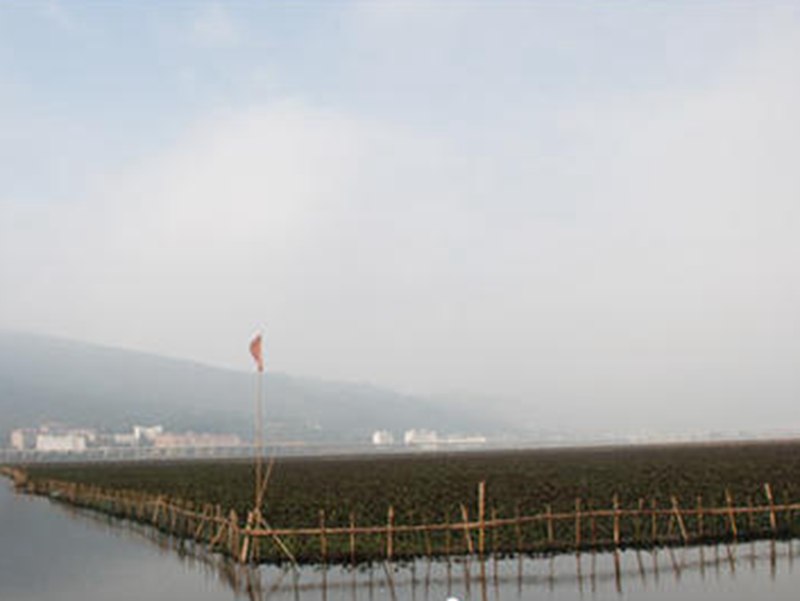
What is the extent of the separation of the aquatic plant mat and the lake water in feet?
3.59

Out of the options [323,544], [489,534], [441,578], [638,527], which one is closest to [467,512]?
[489,534]

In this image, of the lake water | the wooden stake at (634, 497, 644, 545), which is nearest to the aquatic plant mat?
the wooden stake at (634, 497, 644, 545)

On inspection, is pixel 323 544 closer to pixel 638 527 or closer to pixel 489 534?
pixel 489 534

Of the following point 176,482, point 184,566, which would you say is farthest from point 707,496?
point 176,482

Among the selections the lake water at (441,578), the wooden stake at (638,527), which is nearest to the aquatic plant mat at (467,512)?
the wooden stake at (638,527)

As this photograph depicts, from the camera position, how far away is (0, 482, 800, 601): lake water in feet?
74.3

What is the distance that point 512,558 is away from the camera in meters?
26.8

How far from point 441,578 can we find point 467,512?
12.9 metres

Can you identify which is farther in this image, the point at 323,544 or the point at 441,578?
the point at 323,544

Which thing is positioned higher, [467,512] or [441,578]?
[467,512]

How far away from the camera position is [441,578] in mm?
24391

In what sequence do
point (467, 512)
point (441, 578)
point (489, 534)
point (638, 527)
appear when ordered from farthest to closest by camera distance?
A: point (467, 512) → point (638, 527) → point (489, 534) → point (441, 578)

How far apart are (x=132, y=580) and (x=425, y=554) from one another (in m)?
8.20

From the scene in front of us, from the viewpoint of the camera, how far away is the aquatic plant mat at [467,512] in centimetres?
2769
